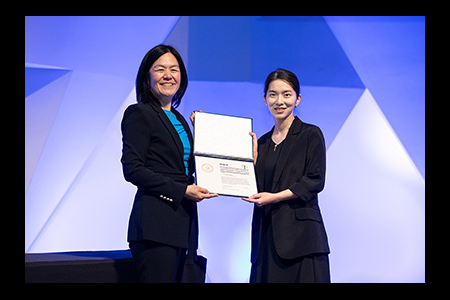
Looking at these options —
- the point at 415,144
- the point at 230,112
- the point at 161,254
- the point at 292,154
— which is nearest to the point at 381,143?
the point at 415,144

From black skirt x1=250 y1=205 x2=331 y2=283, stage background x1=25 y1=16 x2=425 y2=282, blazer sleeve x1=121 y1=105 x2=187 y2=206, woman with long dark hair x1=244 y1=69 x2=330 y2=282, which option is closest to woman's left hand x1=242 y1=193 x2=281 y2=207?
woman with long dark hair x1=244 y1=69 x2=330 y2=282

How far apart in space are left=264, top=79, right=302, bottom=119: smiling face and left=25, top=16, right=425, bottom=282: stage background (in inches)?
55.9

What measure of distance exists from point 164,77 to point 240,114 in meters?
1.71

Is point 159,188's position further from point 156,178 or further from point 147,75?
point 147,75

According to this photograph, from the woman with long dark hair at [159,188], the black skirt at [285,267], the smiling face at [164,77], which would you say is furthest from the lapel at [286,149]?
the smiling face at [164,77]

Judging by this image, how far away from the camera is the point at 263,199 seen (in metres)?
2.32

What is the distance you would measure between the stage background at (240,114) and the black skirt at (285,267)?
61.8 inches

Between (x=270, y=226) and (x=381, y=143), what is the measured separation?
6.69 feet

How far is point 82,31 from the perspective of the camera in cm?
385

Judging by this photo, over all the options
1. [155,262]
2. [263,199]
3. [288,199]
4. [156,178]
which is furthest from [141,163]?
[288,199]

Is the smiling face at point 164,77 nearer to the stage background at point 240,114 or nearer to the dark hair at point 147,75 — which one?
the dark hair at point 147,75

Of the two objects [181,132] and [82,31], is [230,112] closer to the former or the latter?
[82,31]

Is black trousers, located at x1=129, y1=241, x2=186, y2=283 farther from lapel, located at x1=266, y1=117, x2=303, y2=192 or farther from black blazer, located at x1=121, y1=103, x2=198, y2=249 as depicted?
lapel, located at x1=266, y1=117, x2=303, y2=192

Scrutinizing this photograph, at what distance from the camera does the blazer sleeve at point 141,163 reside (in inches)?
82.0
